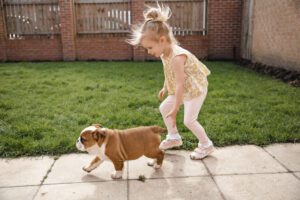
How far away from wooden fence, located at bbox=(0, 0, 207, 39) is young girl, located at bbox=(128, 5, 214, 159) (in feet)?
25.9

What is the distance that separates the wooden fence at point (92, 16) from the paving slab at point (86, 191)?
873 cm

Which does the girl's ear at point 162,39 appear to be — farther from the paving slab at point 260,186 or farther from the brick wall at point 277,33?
the brick wall at point 277,33

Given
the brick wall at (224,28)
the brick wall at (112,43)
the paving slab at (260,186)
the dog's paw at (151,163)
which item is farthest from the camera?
the brick wall at (112,43)

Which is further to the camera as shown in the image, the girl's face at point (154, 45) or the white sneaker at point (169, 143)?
the white sneaker at point (169, 143)

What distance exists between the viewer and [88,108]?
4.68 metres

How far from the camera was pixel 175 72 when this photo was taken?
268cm

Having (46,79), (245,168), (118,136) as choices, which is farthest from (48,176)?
(46,79)

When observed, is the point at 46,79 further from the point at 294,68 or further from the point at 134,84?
the point at 294,68

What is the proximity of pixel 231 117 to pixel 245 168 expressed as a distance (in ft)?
4.66

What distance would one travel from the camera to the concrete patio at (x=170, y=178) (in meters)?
2.38

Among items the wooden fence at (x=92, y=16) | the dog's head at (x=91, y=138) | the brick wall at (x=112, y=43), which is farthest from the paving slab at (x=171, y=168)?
the wooden fence at (x=92, y=16)

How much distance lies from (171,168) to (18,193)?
1.34 metres

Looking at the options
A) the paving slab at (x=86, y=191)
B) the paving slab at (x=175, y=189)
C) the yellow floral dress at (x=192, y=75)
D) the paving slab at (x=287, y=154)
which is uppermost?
the yellow floral dress at (x=192, y=75)

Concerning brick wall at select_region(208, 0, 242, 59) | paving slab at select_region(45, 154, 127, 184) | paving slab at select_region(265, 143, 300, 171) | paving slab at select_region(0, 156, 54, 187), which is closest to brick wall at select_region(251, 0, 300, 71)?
→ brick wall at select_region(208, 0, 242, 59)
